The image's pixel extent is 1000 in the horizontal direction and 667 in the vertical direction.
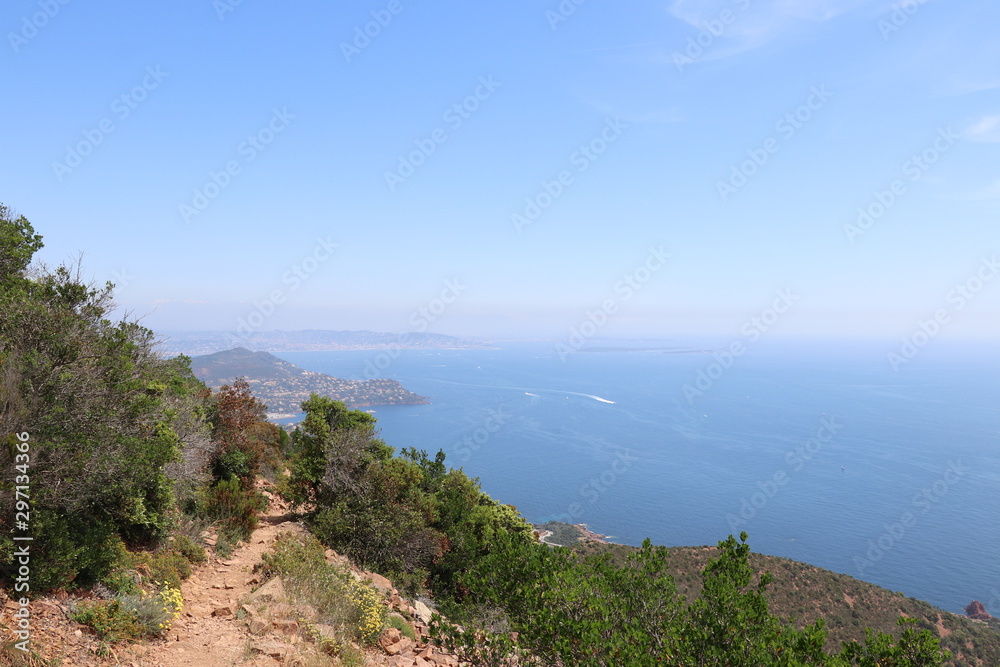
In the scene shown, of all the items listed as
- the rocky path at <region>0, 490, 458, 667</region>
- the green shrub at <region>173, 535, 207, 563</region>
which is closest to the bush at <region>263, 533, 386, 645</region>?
the rocky path at <region>0, 490, 458, 667</region>

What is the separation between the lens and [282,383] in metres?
112

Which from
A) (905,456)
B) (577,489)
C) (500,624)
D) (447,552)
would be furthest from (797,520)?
(500,624)

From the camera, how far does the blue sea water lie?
192ft

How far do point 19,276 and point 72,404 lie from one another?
511 cm

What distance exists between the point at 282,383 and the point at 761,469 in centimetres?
10483

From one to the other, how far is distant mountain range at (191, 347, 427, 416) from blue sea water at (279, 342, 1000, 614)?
9.06 meters

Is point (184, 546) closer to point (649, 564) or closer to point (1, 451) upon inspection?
point (1, 451)

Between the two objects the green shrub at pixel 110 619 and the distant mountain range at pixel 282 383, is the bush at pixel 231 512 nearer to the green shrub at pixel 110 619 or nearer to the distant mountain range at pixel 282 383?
the green shrub at pixel 110 619

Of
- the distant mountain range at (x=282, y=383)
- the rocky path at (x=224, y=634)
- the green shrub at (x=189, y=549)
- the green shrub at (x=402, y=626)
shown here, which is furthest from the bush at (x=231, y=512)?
the distant mountain range at (x=282, y=383)

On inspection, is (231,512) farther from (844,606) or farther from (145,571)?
(844,606)

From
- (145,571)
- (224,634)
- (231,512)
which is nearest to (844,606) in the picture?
(231,512)

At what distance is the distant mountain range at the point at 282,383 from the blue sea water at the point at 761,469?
29.7 ft

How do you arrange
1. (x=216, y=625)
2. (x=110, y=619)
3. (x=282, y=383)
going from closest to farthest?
(x=110, y=619) < (x=216, y=625) < (x=282, y=383)

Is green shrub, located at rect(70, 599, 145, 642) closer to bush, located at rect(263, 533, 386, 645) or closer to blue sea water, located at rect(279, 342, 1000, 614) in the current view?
bush, located at rect(263, 533, 386, 645)
